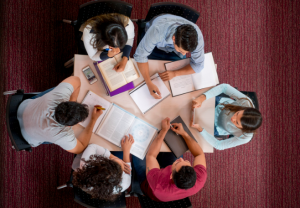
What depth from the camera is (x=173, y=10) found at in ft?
4.76

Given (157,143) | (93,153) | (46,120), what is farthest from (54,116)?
(157,143)

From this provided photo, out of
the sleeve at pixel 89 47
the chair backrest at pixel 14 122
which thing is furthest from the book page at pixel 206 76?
the chair backrest at pixel 14 122

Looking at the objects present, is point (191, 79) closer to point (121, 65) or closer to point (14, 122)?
point (121, 65)

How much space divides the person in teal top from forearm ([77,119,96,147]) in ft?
2.48

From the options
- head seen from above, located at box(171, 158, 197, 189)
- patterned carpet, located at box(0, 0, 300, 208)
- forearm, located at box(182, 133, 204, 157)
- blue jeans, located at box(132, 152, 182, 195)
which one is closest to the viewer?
head seen from above, located at box(171, 158, 197, 189)

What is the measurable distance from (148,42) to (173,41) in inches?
7.2

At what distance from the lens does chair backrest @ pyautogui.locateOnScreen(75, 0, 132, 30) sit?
4.40 ft

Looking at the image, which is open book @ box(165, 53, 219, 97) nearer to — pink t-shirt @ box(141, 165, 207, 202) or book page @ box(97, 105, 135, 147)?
book page @ box(97, 105, 135, 147)

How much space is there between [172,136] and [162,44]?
0.74 m

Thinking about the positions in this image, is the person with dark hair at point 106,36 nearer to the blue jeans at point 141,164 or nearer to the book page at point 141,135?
the book page at point 141,135

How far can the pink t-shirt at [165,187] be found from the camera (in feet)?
4.23

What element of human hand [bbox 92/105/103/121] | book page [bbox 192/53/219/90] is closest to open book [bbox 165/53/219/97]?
book page [bbox 192/53/219/90]

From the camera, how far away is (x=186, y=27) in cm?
122

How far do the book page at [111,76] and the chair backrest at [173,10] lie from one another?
52 cm
